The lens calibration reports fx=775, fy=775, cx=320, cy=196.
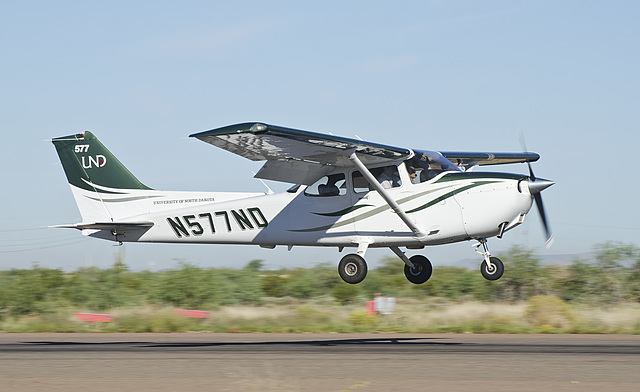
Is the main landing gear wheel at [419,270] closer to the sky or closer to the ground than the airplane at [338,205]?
closer to the ground

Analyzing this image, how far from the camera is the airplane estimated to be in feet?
47.9

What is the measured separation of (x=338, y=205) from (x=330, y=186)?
429 millimetres

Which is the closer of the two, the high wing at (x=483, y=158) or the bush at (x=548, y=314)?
the high wing at (x=483, y=158)

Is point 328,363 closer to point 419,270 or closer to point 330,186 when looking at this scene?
point 330,186

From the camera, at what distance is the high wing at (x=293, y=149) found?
12742 mm

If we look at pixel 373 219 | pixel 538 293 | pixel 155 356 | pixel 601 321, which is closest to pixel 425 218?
pixel 373 219

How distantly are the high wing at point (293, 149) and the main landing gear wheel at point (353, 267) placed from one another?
179 centimetres

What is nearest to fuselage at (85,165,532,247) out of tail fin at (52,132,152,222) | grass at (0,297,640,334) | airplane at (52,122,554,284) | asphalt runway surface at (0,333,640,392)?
airplane at (52,122,554,284)

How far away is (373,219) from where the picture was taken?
50.9 feet

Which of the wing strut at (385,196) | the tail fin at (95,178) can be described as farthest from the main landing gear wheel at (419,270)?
the tail fin at (95,178)

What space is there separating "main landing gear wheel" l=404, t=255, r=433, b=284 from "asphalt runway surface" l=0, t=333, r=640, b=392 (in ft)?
4.77

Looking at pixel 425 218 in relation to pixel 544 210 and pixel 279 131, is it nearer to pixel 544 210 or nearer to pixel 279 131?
pixel 544 210

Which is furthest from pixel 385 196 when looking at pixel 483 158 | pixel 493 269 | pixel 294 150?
pixel 483 158

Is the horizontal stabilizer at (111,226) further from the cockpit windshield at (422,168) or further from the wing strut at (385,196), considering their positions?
the cockpit windshield at (422,168)
